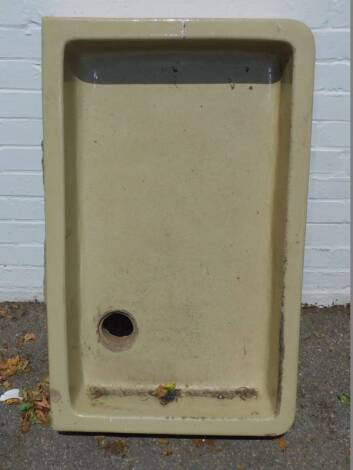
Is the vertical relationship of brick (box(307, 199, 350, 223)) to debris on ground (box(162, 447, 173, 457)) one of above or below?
above

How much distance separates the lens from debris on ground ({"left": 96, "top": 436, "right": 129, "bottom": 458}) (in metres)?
1.62

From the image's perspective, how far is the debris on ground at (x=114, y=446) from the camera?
162 cm

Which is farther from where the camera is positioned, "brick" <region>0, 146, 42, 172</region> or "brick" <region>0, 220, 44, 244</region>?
"brick" <region>0, 220, 44, 244</region>

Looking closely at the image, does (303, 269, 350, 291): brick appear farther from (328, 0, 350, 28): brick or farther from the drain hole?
(328, 0, 350, 28): brick

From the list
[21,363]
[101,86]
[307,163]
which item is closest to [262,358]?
[307,163]

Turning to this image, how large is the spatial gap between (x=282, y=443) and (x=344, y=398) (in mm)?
289

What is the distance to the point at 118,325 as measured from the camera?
5.94 ft

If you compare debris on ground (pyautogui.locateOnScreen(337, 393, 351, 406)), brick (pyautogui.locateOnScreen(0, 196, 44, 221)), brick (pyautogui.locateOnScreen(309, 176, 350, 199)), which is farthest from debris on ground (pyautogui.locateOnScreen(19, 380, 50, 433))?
brick (pyautogui.locateOnScreen(309, 176, 350, 199))

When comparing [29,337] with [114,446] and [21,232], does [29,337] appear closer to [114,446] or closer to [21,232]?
[21,232]

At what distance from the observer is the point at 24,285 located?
7.00 ft

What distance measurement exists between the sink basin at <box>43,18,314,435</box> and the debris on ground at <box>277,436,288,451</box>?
3.0 inches

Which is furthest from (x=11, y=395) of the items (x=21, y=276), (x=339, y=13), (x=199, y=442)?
(x=339, y=13)

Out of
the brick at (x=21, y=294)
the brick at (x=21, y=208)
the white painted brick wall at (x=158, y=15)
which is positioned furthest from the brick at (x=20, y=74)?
the brick at (x=21, y=294)

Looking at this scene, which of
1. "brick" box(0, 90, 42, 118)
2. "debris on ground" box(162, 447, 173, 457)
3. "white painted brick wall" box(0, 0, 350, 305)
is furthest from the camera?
"brick" box(0, 90, 42, 118)
